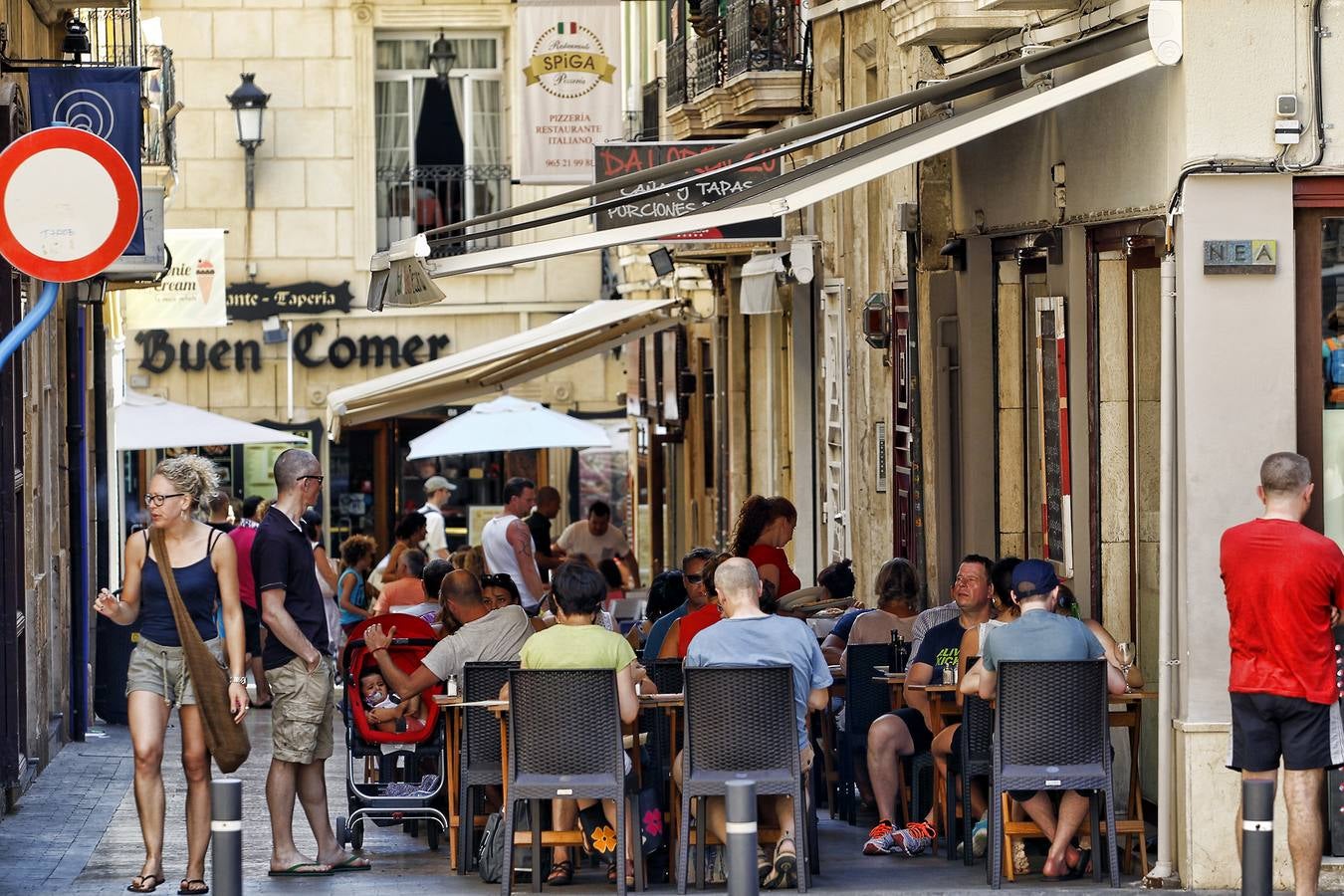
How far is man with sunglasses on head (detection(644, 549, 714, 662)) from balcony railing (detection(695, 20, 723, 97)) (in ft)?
24.1

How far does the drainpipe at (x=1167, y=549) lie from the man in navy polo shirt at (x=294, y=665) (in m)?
3.63

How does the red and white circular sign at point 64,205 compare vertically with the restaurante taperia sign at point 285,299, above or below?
below

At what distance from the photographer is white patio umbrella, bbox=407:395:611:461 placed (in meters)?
23.7

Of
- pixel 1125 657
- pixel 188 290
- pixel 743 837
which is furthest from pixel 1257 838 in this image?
pixel 188 290

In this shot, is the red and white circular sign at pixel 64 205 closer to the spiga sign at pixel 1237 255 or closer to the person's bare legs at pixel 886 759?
the spiga sign at pixel 1237 255

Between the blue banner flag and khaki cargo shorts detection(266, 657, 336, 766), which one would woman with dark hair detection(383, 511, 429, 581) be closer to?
the blue banner flag

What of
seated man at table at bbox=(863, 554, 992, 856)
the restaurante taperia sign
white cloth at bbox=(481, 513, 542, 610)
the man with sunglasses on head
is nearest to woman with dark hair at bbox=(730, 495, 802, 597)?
the man with sunglasses on head

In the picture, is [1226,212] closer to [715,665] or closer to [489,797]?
[715,665]

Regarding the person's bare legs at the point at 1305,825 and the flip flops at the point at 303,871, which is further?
the flip flops at the point at 303,871

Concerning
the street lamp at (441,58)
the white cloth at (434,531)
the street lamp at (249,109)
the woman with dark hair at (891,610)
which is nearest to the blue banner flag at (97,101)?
the woman with dark hair at (891,610)

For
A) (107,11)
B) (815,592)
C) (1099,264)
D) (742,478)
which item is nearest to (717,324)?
(742,478)

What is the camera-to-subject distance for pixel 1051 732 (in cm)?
1033

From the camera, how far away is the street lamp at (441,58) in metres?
30.6

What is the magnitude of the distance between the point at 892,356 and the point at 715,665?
21.8 feet
